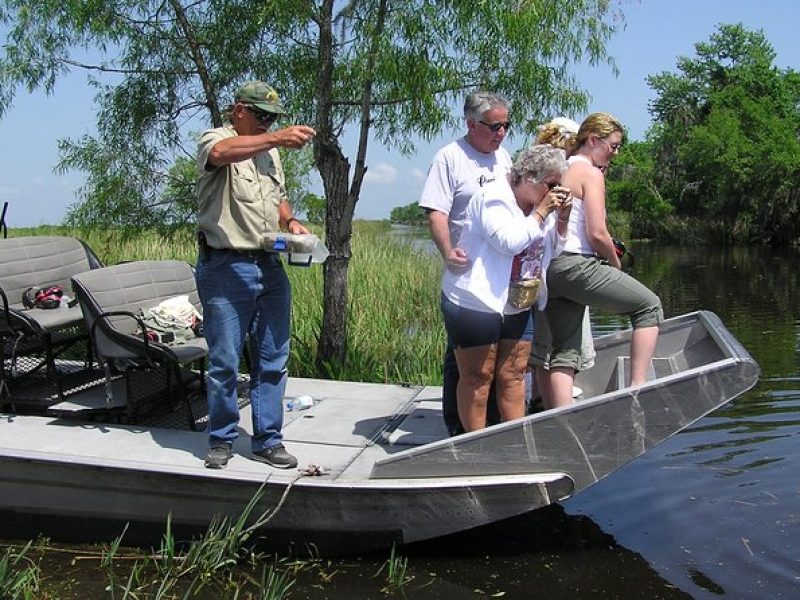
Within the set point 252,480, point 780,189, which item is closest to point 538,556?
point 252,480

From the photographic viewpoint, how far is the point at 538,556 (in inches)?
187

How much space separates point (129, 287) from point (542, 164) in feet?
9.43

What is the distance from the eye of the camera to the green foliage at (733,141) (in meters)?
46.4

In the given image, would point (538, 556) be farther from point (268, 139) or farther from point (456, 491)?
point (268, 139)

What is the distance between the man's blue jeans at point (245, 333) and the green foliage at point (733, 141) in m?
44.5

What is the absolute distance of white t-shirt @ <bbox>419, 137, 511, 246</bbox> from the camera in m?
4.63

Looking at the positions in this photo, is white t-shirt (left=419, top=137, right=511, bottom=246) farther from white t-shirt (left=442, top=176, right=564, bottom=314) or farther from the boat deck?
the boat deck

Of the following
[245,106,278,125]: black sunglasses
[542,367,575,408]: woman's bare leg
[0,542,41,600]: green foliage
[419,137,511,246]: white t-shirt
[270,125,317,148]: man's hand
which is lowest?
[0,542,41,600]: green foliage

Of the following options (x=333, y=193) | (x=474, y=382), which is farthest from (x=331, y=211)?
(x=474, y=382)

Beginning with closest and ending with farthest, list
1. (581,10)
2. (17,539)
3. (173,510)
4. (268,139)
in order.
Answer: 1. (268,139)
2. (173,510)
3. (17,539)
4. (581,10)

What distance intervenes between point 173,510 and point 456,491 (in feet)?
4.72

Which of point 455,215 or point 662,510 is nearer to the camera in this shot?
point 455,215

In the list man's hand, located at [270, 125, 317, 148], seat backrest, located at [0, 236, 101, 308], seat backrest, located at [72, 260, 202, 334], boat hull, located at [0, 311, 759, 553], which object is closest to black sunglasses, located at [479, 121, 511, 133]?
man's hand, located at [270, 125, 317, 148]

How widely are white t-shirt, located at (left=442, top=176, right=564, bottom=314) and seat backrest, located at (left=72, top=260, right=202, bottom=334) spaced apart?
7.36 feet
